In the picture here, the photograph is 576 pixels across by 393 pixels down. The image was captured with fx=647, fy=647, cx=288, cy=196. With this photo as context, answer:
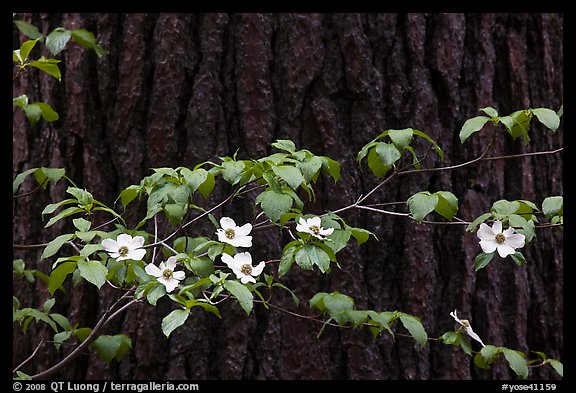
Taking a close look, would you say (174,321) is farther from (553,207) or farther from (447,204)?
(553,207)

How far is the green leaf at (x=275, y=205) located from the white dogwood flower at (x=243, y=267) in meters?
0.09

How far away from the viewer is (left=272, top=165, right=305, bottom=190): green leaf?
117 centimetres

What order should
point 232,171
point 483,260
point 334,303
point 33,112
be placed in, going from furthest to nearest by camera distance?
point 33,112 → point 334,303 → point 483,260 → point 232,171

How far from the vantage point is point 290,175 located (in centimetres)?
118

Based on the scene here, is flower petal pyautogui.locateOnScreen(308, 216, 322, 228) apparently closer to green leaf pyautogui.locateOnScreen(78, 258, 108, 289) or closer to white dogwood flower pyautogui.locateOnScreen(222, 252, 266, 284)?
white dogwood flower pyautogui.locateOnScreen(222, 252, 266, 284)

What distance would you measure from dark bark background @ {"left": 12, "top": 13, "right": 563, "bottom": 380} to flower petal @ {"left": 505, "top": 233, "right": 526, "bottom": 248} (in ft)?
1.63

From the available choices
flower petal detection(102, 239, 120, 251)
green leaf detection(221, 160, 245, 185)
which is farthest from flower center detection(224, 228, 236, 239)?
flower petal detection(102, 239, 120, 251)

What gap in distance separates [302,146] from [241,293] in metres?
0.73

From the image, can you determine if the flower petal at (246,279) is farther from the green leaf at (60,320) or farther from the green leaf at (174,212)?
the green leaf at (60,320)

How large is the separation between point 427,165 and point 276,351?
2.16ft

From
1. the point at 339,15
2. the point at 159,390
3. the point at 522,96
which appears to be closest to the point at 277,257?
the point at 159,390

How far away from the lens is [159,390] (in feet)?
5.50

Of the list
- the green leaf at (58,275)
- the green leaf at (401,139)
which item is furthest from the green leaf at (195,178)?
the green leaf at (401,139)

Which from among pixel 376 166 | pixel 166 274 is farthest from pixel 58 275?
pixel 376 166
